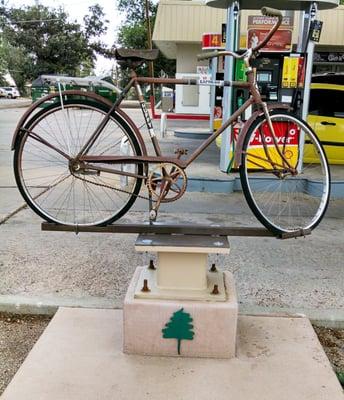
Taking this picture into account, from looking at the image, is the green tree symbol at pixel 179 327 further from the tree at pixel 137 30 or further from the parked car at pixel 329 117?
the tree at pixel 137 30

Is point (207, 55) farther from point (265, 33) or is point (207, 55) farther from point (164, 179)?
point (265, 33)

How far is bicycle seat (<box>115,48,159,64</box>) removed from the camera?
9.55 feet

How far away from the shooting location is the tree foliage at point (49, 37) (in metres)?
41.7

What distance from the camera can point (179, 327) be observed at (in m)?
2.81

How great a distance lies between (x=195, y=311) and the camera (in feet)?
9.19

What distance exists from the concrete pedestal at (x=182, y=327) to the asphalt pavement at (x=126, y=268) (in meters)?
0.66

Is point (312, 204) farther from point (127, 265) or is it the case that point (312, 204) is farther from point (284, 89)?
point (127, 265)

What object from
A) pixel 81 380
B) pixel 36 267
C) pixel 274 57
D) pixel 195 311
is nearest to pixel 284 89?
pixel 274 57

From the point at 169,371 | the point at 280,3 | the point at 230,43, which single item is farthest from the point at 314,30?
the point at 169,371

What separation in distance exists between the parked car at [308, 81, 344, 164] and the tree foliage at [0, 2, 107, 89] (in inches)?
1442

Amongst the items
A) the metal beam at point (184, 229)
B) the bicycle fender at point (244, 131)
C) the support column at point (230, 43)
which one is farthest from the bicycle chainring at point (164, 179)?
the support column at point (230, 43)

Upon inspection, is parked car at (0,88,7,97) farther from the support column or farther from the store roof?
the support column

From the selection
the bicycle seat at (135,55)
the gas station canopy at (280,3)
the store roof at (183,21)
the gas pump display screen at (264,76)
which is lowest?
the gas pump display screen at (264,76)

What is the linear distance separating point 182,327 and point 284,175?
110cm
